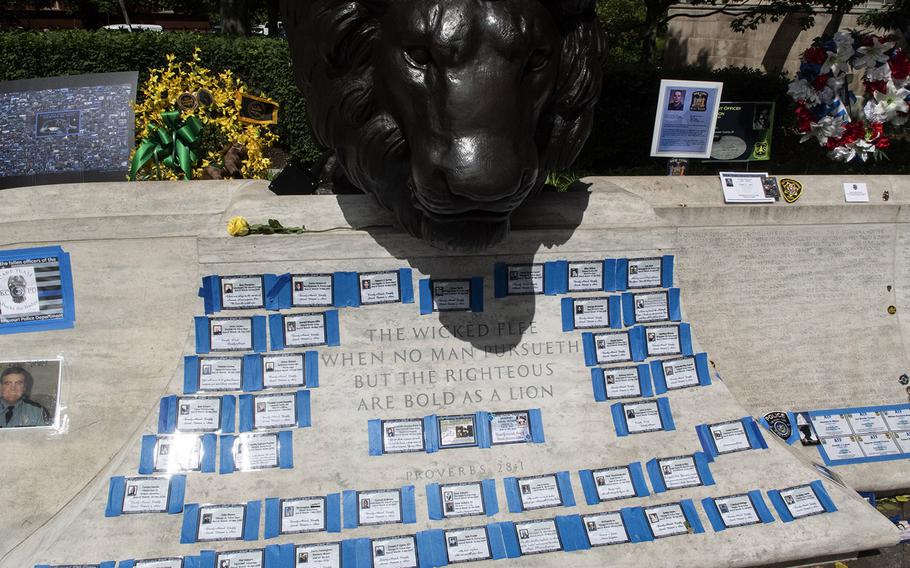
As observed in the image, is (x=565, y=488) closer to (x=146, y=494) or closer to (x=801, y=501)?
(x=801, y=501)

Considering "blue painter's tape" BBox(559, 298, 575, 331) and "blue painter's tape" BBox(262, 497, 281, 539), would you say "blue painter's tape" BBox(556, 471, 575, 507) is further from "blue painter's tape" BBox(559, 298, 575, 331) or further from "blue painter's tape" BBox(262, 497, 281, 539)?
"blue painter's tape" BBox(262, 497, 281, 539)

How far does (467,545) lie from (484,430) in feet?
1.61

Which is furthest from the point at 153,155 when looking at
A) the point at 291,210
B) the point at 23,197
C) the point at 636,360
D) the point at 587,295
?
the point at 636,360

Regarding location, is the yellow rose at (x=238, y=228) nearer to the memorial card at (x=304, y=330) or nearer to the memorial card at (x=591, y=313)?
the memorial card at (x=304, y=330)

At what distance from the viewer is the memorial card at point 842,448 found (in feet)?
11.9

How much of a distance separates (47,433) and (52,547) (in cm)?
64

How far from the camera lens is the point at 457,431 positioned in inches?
114

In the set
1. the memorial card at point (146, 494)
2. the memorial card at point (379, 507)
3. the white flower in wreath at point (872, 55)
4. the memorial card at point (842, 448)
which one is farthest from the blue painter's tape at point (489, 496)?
the white flower in wreath at point (872, 55)

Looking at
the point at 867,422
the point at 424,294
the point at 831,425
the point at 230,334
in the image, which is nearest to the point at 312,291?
the point at 230,334

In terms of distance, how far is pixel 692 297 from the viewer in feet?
12.4

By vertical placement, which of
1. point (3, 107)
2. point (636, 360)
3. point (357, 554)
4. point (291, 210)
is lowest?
point (357, 554)

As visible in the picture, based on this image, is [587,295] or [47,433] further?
[587,295]

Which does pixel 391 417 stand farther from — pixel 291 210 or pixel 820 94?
pixel 820 94

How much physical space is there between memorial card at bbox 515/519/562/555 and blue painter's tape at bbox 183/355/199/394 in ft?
4.92
